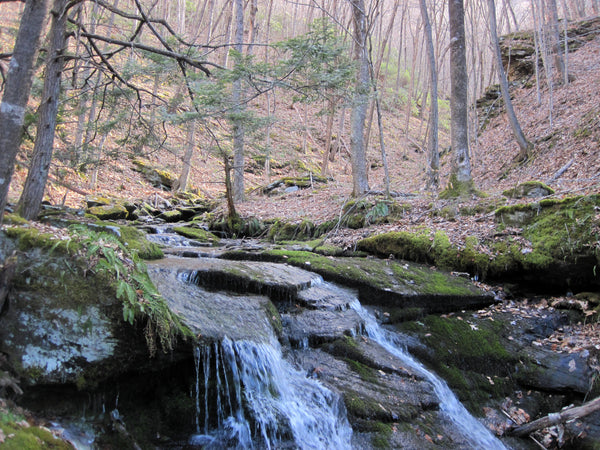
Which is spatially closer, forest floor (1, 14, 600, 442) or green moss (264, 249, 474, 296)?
green moss (264, 249, 474, 296)

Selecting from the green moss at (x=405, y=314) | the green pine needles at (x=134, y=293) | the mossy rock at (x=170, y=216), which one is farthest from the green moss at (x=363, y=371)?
the mossy rock at (x=170, y=216)

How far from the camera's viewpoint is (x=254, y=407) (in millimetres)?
3879

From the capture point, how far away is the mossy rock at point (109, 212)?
39.7 feet

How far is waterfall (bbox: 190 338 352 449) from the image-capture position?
12.2 feet

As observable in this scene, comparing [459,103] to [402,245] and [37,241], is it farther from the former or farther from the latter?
[37,241]

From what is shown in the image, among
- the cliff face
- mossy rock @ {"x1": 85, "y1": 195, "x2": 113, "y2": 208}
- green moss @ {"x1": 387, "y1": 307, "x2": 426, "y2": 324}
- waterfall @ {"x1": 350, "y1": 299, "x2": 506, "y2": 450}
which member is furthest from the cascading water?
the cliff face

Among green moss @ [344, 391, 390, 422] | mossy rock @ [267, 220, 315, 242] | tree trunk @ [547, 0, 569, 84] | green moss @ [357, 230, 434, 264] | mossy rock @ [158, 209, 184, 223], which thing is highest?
tree trunk @ [547, 0, 569, 84]

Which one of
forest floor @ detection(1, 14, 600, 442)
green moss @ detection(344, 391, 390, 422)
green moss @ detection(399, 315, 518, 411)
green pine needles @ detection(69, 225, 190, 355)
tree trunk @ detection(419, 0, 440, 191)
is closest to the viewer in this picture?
green pine needles @ detection(69, 225, 190, 355)

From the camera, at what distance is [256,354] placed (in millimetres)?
4195

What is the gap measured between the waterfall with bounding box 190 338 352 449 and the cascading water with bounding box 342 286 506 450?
57.9 inches

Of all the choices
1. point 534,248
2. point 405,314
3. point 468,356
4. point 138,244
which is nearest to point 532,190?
point 534,248

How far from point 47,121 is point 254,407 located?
5.60 meters

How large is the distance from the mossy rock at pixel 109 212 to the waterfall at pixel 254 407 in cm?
988

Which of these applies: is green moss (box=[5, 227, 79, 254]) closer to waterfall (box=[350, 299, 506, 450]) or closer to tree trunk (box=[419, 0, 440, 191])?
waterfall (box=[350, 299, 506, 450])
